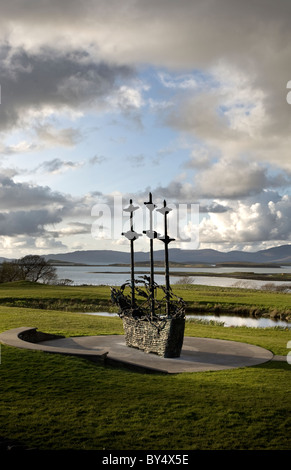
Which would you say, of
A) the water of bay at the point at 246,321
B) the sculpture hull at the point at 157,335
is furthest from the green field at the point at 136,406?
the water of bay at the point at 246,321

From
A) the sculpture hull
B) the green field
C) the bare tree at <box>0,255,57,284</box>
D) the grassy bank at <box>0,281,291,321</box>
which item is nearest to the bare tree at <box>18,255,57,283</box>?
the bare tree at <box>0,255,57,284</box>

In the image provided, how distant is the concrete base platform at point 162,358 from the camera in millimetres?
13227

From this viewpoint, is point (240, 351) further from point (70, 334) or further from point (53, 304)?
point (53, 304)

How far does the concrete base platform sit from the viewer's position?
43.4 ft

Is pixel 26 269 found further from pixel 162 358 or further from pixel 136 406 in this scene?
pixel 136 406

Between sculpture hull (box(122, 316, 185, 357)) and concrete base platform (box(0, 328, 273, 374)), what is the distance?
10.6 inches

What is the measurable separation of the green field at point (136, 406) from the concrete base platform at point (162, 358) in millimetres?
628

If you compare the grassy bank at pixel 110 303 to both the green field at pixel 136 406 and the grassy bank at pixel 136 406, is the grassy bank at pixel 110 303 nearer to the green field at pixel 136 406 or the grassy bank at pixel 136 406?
the green field at pixel 136 406

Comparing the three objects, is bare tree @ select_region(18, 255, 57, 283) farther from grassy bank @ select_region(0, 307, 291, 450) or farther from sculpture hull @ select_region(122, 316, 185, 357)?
grassy bank @ select_region(0, 307, 291, 450)

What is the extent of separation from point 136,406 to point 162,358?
19.1 feet

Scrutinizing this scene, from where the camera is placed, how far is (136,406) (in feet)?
28.9
